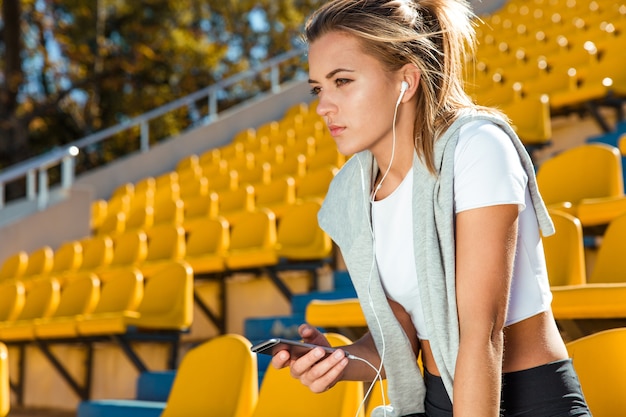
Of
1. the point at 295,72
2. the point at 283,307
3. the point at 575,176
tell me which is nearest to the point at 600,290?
the point at 575,176

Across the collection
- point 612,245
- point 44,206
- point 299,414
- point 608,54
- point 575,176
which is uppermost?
point 608,54

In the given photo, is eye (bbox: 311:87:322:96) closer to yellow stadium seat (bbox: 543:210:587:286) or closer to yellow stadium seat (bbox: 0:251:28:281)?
yellow stadium seat (bbox: 543:210:587:286)

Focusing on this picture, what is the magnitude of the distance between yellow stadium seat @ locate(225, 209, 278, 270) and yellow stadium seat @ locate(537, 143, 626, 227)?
1.18 meters

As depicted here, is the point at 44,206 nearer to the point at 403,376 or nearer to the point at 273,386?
the point at 273,386

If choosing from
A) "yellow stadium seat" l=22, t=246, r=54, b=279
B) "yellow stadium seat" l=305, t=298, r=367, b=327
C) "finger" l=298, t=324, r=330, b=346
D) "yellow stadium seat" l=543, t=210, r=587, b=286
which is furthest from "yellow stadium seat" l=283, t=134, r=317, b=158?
"finger" l=298, t=324, r=330, b=346

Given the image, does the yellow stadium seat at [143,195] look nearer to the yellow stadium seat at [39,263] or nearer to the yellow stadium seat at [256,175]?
the yellow stadium seat at [256,175]

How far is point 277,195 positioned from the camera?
4.46 metres

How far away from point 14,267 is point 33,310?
0.98 metres

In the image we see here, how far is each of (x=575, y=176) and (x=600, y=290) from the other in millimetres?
1063

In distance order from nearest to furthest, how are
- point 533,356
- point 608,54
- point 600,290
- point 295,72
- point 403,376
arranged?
point 533,356 → point 403,376 → point 600,290 → point 608,54 → point 295,72

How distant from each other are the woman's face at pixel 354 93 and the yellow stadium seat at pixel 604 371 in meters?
0.49

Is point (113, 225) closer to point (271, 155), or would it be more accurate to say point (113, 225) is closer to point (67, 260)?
point (67, 260)

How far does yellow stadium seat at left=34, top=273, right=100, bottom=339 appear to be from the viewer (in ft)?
12.1

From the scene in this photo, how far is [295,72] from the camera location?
53.9 ft
